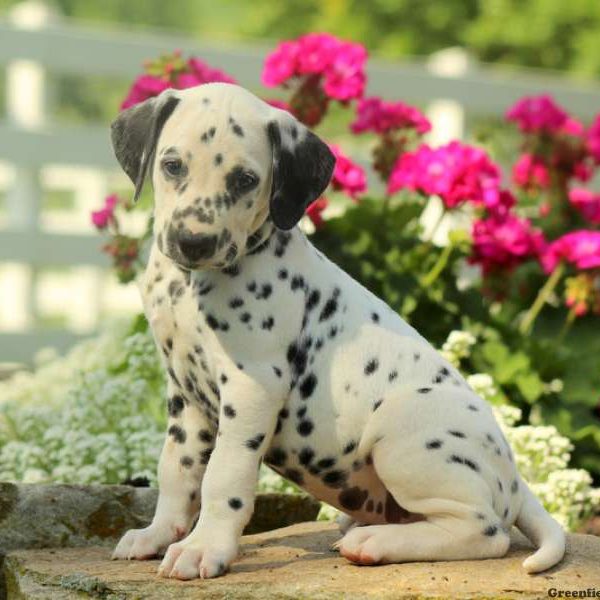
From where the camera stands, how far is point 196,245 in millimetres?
3543

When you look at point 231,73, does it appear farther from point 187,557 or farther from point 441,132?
point 187,557

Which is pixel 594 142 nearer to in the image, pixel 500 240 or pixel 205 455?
pixel 500 240

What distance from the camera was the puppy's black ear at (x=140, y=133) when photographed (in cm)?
380

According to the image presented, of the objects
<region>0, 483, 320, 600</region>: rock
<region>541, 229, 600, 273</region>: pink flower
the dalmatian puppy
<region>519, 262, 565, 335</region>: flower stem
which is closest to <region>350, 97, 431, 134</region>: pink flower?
<region>541, 229, 600, 273</region>: pink flower

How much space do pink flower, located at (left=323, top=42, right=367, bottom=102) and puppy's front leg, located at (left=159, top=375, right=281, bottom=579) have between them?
3.05 metres

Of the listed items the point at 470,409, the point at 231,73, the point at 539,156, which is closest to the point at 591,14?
the point at 231,73

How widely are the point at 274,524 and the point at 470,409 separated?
4.23 feet

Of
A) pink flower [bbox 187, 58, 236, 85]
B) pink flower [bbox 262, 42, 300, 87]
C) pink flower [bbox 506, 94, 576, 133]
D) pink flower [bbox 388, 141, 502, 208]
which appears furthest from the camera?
pink flower [bbox 506, 94, 576, 133]

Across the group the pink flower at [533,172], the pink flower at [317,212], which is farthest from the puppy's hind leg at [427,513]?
the pink flower at [533,172]

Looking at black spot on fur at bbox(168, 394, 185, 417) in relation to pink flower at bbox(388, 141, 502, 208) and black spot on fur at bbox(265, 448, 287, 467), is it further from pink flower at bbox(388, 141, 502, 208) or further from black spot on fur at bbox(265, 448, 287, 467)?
pink flower at bbox(388, 141, 502, 208)

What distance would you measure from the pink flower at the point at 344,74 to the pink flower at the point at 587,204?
1.77 m

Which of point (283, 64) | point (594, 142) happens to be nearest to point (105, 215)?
point (283, 64)

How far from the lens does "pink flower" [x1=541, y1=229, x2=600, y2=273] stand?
6.54m

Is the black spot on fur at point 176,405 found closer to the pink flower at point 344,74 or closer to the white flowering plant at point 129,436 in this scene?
the white flowering plant at point 129,436
